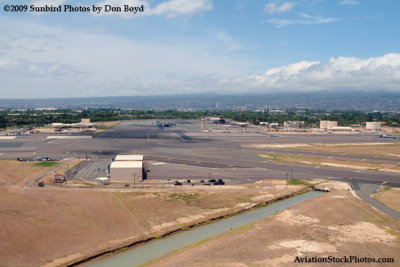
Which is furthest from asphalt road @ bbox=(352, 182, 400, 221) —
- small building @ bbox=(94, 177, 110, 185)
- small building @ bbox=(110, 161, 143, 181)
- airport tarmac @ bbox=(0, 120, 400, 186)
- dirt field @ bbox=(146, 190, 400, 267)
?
small building @ bbox=(94, 177, 110, 185)

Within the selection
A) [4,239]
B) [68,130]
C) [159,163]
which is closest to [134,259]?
[4,239]

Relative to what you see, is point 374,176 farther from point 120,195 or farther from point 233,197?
point 120,195

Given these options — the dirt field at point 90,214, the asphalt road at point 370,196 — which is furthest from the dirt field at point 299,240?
the dirt field at point 90,214

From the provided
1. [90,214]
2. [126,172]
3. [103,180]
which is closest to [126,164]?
[126,172]

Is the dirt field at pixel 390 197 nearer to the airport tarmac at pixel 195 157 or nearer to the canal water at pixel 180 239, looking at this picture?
the airport tarmac at pixel 195 157

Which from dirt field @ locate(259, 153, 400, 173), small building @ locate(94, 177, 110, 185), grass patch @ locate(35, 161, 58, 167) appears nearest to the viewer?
small building @ locate(94, 177, 110, 185)

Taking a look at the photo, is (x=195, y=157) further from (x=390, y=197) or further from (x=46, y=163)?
(x=390, y=197)

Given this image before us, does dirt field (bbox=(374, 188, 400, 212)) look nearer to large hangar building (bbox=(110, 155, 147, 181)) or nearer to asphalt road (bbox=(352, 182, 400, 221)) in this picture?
asphalt road (bbox=(352, 182, 400, 221))
